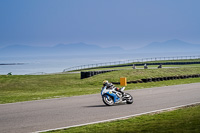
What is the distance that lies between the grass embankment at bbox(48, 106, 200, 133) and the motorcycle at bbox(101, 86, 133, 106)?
3515 millimetres

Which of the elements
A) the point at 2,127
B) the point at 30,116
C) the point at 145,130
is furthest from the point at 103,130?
the point at 30,116

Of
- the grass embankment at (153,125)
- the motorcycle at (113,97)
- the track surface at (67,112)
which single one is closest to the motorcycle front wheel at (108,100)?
the motorcycle at (113,97)

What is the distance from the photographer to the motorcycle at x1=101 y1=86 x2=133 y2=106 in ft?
51.5

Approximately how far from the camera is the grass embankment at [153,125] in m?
9.28

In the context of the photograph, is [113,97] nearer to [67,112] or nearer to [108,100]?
[108,100]

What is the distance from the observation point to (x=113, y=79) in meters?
34.3

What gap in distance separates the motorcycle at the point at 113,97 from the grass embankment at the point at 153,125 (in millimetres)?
3515

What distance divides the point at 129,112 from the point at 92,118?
1.84 metres

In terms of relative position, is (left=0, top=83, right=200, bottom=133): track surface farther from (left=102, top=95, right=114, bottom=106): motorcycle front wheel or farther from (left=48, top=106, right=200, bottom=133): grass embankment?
(left=48, top=106, right=200, bottom=133): grass embankment

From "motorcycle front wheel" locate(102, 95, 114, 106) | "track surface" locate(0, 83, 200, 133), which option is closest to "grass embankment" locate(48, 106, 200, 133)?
"track surface" locate(0, 83, 200, 133)

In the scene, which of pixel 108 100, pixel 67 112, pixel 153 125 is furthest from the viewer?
pixel 108 100

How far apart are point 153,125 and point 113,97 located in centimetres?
585

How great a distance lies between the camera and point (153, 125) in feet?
33.2

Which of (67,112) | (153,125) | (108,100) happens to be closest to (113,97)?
(108,100)
